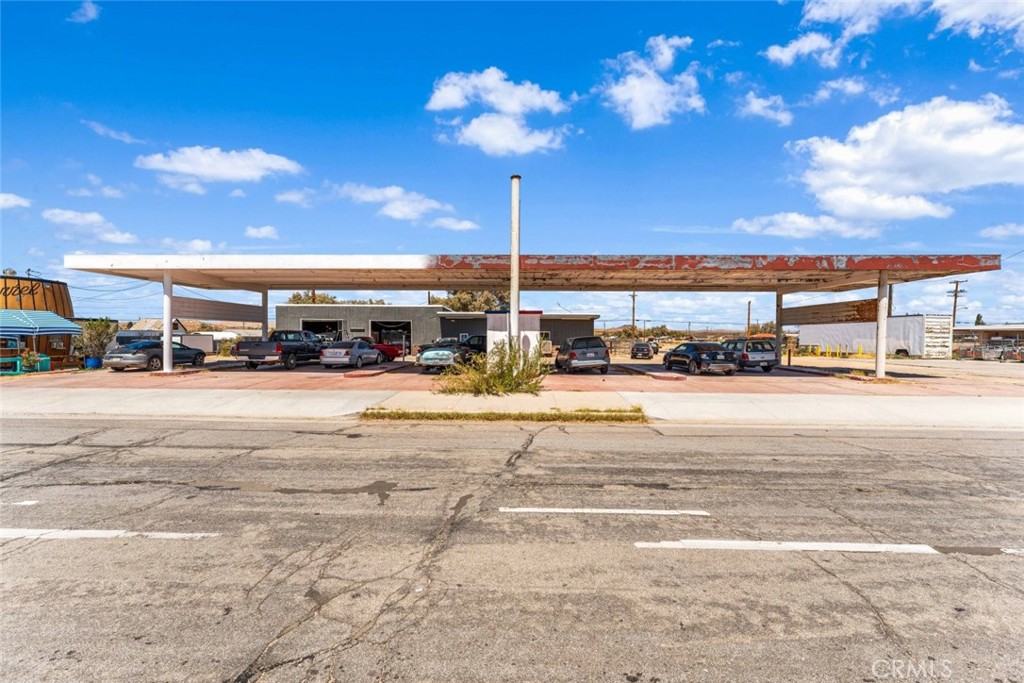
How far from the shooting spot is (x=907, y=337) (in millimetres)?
44156

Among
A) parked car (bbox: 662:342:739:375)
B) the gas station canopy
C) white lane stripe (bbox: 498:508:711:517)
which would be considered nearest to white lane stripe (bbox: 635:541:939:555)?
white lane stripe (bbox: 498:508:711:517)

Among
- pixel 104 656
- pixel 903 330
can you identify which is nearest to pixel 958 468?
pixel 104 656

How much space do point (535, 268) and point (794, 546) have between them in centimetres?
1539

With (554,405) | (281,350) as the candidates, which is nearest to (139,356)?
(281,350)

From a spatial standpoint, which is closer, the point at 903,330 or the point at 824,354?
the point at 903,330

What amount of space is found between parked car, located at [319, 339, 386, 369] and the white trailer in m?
33.1

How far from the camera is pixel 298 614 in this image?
3.60 meters

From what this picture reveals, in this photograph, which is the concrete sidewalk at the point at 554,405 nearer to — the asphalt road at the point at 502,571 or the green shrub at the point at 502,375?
the green shrub at the point at 502,375

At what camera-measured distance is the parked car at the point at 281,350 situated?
25.0 m

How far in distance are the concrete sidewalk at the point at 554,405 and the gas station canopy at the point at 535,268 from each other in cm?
536

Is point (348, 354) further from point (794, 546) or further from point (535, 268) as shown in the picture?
point (794, 546)

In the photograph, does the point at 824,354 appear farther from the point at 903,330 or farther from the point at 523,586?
the point at 523,586

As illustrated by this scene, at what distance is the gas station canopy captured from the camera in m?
18.9

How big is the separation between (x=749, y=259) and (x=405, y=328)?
1232 inches
